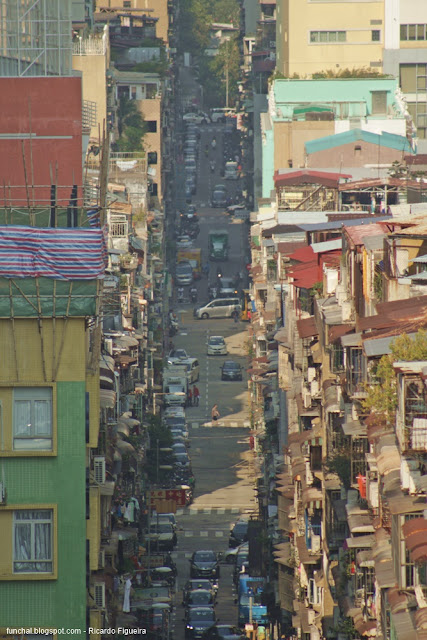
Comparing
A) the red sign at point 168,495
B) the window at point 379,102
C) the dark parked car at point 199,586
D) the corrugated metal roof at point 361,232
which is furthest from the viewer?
the window at point 379,102

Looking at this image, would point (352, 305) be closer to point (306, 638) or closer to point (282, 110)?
point (306, 638)

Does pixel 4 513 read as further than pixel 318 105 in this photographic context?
No

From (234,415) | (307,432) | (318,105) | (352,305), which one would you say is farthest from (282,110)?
(352,305)

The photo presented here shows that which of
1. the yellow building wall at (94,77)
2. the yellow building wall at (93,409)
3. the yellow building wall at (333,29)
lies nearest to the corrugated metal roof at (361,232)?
the yellow building wall at (93,409)

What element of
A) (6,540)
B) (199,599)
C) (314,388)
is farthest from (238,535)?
(6,540)

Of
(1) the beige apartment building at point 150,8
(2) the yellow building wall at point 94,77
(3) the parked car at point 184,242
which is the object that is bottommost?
(3) the parked car at point 184,242

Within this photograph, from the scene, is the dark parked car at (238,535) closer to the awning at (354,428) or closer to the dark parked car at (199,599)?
the dark parked car at (199,599)
